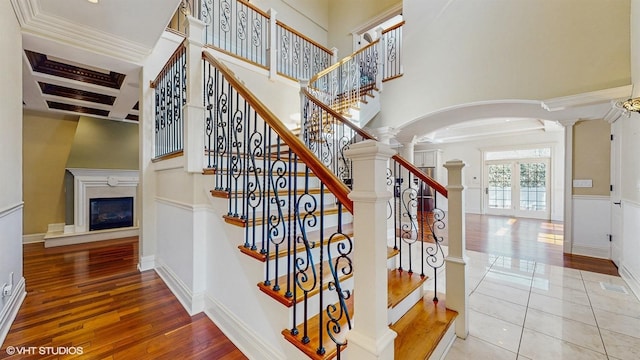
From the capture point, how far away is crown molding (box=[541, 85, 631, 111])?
2926mm

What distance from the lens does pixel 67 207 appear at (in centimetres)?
473

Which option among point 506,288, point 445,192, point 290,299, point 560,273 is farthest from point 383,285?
point 560,273

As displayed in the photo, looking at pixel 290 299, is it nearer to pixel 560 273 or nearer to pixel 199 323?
pixel 199 323

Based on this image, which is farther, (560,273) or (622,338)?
(560,273)

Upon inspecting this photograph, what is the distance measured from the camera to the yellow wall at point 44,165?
14.8 ft

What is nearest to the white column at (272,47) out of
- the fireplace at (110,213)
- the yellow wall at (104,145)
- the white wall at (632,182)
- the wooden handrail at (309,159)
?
the wooden handrail at (309,159)

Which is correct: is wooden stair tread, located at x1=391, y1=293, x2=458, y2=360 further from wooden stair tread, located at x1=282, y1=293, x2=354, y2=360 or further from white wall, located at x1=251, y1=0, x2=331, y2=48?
white wall, located at x1=251, y1=0, x2=331, y2=48

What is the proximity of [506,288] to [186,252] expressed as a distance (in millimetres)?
3213

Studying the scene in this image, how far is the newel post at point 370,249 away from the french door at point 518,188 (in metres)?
8.46

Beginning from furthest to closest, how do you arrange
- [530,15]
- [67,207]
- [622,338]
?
[67,207] < [530,15] < [622,338]

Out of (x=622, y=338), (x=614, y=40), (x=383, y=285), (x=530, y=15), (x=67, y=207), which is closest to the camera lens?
(x=383, y=285)

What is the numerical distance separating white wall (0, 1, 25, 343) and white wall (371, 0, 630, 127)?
15.7 ft

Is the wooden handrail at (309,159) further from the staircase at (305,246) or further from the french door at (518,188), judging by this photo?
the french door at (518,188)

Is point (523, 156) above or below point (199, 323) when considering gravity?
above
